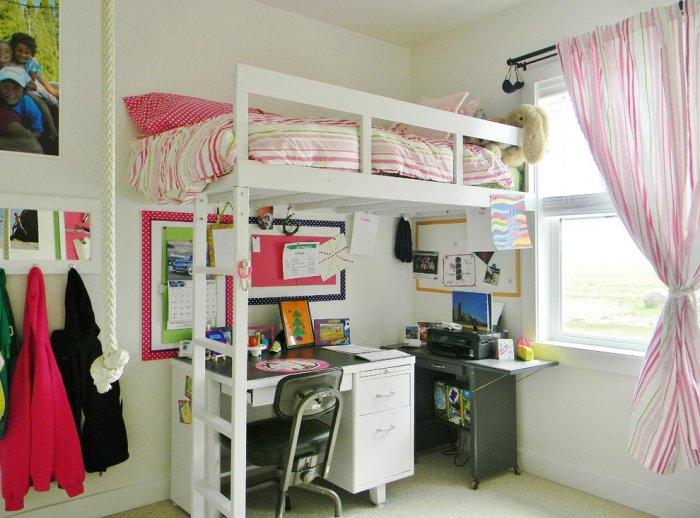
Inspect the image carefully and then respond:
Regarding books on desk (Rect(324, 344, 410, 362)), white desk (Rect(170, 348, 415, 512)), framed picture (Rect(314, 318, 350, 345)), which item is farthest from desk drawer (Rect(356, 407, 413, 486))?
framed picture (Rect(314, 318, 350, 345))

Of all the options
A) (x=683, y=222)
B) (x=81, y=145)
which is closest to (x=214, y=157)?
(x=81, y=145)

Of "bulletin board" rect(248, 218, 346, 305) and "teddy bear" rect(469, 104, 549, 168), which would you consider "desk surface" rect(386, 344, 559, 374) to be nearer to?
"bulletin board" rect(248, 218, 346, 305)

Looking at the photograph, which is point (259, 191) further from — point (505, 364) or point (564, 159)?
point (564, 159)

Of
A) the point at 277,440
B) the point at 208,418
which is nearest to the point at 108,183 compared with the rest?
the point at 208,418

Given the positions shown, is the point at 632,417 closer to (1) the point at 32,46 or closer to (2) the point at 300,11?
(2) the point at 300,11

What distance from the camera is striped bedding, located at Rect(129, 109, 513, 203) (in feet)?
6.58

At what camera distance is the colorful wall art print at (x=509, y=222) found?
289 cm

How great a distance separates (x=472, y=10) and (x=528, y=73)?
1.76 feet

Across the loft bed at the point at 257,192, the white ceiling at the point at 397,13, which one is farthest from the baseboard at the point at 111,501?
the white ceiling at the point at 397,13

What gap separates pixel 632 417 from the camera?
2.38 m

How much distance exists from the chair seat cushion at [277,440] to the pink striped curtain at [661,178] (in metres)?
1.37

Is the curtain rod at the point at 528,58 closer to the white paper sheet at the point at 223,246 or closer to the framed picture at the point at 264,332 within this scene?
the white paper sheet at the point at 223,246

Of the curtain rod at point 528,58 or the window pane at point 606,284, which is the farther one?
the curtain rod at point 528,58

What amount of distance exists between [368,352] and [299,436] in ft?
2.24
